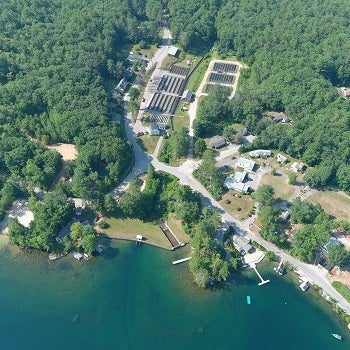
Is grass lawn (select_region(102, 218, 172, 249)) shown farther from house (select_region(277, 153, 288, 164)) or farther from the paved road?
house (select_region(277, 153, 288, 164))

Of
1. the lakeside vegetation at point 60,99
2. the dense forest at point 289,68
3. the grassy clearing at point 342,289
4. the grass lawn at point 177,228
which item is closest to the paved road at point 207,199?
the grassy clearing at point 342,289

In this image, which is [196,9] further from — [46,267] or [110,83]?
[46,267]

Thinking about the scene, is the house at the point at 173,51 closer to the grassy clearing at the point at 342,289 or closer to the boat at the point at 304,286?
the boat at the point at 304,286

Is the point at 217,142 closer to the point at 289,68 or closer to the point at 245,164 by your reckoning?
the point at 245,164

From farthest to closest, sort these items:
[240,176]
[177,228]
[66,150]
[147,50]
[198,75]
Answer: [147,50]
[198,75]
[66,150]
[240,176]
[177,228]

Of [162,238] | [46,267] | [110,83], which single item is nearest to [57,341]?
[46,267]

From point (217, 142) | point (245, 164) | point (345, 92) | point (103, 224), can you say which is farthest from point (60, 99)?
point (345, 92)
